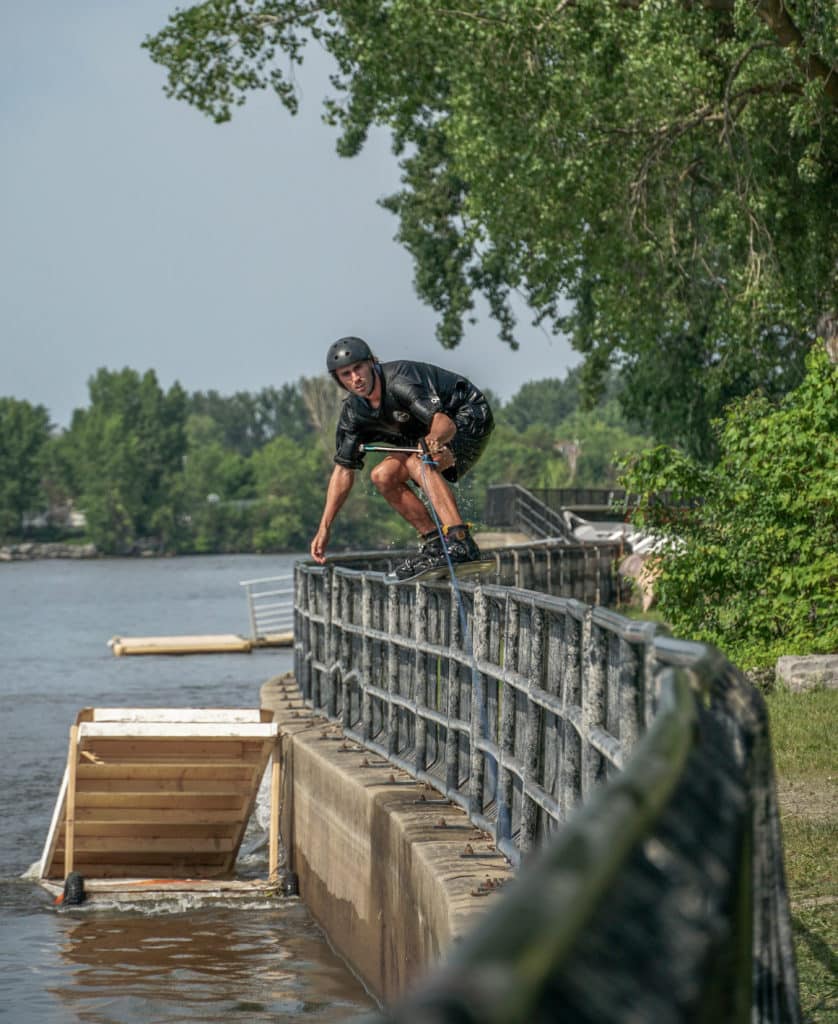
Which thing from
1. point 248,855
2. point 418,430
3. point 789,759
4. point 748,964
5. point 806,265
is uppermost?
point 806,265

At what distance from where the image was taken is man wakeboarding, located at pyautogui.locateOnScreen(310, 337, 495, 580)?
32.9 feet

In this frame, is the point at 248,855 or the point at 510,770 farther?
the point at 248,855

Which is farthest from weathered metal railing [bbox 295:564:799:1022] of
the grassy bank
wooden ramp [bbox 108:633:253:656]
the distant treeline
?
the distant treeline

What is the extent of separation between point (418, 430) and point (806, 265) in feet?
41.2

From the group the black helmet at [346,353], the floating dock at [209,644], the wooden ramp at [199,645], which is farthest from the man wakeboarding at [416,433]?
the wooden ramp at [199,645]

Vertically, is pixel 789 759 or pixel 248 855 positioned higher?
pixel 789 759

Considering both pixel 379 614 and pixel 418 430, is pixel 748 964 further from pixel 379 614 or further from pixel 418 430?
pixel 379 614

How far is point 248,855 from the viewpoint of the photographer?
14.5m

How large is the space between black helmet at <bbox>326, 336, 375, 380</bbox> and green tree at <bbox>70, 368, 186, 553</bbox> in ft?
583

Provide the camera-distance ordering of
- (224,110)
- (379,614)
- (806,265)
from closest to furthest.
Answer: (379,614) → (806,265) → (224,110)

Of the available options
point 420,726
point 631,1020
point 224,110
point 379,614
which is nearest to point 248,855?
point 379,614

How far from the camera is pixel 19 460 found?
190 m

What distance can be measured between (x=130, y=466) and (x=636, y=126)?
556ft

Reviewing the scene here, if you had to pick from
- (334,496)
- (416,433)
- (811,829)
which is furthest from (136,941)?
(811,829)
